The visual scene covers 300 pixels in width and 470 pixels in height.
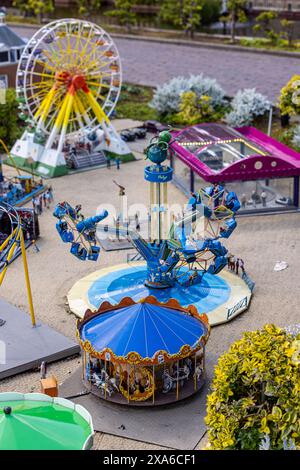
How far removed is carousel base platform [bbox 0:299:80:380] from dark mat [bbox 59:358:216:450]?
1.93 metres

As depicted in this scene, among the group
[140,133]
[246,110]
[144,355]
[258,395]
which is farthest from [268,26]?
[258,395]

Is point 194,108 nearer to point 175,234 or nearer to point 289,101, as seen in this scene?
point 289,101

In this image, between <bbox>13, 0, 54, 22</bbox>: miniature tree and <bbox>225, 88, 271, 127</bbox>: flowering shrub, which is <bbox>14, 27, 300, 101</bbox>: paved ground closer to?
<bbox>225, 88, 271, 127</bbox>: flowering shrub

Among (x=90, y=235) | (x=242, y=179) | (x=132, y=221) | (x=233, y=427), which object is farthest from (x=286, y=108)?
(x=233, y=427)

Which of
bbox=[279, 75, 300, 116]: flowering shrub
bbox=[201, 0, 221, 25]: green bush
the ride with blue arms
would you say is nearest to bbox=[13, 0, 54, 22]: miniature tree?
bbox=[201, 0, 221, 25]: green bush

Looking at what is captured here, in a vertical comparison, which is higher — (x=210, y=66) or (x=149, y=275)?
(x=210, y=66)

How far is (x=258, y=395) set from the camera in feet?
78.7

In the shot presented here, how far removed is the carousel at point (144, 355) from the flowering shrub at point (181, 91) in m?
36.3

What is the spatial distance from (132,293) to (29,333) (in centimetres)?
514

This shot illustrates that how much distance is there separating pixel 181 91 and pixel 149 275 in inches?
1194

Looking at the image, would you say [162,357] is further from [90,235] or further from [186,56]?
[186,56]

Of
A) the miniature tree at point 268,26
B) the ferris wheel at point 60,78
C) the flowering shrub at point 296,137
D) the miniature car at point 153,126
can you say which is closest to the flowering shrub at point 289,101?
the flowering shrub at point 296,137

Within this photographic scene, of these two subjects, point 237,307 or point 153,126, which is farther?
point 153,126

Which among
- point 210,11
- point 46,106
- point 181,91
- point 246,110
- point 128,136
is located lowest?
point 128,136
